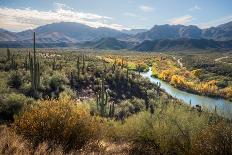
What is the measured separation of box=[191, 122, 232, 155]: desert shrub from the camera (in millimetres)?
10625

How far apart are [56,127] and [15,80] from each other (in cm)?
3253

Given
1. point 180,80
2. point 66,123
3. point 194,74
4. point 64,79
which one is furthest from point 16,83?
point 194,74

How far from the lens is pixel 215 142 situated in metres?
10.8

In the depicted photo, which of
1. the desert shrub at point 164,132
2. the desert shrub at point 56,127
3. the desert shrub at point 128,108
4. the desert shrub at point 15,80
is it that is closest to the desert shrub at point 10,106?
the desert shrub at point 164,132

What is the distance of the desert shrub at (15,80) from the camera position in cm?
4099

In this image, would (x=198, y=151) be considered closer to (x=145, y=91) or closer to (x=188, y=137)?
(x=188, y=137)

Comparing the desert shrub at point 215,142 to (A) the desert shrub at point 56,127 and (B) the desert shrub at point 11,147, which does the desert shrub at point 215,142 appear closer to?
(A) the desert shrub at point 56,127

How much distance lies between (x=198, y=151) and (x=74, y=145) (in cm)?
427

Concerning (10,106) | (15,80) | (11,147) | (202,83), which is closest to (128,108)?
(15,80)

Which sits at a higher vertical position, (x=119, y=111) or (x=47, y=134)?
(x=47, y=134)

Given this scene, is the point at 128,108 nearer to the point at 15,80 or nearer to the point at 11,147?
the point at 15,80

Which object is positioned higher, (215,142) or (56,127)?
(56,127)

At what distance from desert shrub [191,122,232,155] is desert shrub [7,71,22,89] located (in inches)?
1307

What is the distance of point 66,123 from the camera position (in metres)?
11.5
